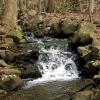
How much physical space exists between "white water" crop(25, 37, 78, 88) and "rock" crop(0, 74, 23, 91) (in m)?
1.65

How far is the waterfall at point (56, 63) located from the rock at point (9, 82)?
3.76 feet

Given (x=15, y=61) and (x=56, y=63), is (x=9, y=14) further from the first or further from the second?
(x=15, y=61)

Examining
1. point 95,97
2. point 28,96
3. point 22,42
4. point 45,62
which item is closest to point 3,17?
point 22,42

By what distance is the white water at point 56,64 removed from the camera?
16.6 metres

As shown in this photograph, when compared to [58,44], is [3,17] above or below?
above

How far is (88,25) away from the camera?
65.8ft

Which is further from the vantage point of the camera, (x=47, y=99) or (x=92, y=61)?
(x=92, y=61)

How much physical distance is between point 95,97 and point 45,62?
23.8 feet

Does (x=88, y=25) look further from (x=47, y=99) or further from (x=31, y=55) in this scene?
(x=47, y=99)

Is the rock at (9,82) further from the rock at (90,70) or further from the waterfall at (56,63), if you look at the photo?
the rock at (90,70)

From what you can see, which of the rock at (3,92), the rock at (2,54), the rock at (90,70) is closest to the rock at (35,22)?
the rock at (2,54)

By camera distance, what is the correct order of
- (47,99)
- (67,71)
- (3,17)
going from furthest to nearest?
1. (3,17)
2. (67,71)
3. (47,99)

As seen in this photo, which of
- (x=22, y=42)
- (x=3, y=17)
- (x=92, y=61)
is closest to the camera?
(x=92, y=61)

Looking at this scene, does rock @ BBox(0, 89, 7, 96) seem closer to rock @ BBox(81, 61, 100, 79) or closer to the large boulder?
the large boulder
